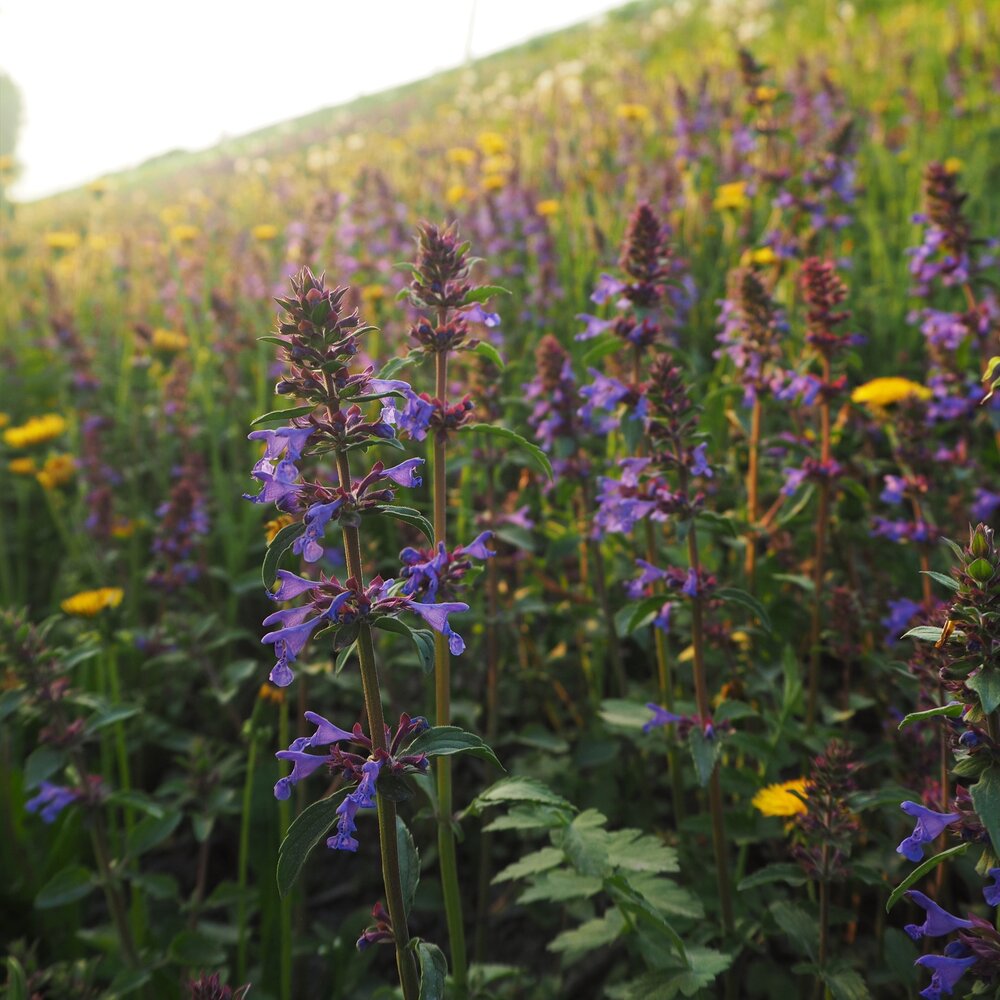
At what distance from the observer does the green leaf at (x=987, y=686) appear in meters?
1.10

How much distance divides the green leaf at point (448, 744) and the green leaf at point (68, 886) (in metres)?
1.23

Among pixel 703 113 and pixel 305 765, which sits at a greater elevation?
pixel 703 113

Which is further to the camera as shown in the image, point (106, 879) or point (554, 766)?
point (554, 766)

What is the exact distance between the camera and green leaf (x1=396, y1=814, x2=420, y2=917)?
126cm

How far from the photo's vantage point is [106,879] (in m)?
1.95

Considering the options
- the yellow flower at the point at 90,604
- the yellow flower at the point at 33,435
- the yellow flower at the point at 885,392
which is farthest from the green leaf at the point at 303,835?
the yellow flower at the point at 33,435

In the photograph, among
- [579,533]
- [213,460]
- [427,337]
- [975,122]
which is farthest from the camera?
[975,122]

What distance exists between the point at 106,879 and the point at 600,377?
166cm

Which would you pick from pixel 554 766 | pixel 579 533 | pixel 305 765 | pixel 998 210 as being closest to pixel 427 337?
pixel 305 765

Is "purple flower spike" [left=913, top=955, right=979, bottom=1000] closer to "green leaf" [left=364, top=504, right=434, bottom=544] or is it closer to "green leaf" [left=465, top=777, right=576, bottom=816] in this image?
"green leaf" [left=465, top=777, right=576, bottom=816]

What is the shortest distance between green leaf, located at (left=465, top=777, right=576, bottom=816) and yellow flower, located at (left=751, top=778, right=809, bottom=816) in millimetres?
647

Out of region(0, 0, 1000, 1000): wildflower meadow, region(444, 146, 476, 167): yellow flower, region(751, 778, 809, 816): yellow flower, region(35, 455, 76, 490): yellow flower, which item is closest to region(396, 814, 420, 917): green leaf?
region(0, 0, 1000, 1000): wildflower meadow

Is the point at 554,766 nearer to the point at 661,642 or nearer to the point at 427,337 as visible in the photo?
the point at 661,642

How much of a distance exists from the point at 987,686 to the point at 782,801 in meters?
0.89
